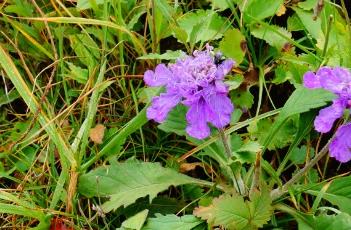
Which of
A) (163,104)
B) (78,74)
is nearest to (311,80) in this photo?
(163,104)

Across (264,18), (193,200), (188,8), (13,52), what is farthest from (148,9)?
(193,200)

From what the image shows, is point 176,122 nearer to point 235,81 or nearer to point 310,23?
point 235,81

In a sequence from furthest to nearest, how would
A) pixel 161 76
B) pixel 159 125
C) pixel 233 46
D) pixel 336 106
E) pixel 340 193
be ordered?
pixel 233 46 → pixel 159 125 → pixel 340 193 → pixel 161 76 → pixel 336 106

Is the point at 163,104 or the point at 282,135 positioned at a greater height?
the point at 163,104

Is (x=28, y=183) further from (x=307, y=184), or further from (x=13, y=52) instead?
(x=307, y=184)

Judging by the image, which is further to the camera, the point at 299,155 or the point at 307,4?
the point at 307,4

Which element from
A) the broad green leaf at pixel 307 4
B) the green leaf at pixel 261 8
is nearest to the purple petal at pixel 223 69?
the green leaf at pixel 261 8

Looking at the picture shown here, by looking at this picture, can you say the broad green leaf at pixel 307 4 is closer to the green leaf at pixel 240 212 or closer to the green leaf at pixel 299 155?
the green leaf at pixel 299 155

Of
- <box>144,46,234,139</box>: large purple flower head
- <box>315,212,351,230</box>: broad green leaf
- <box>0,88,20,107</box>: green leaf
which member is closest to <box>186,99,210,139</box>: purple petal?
<box>144,46,234,139</box>: large purple flower head
